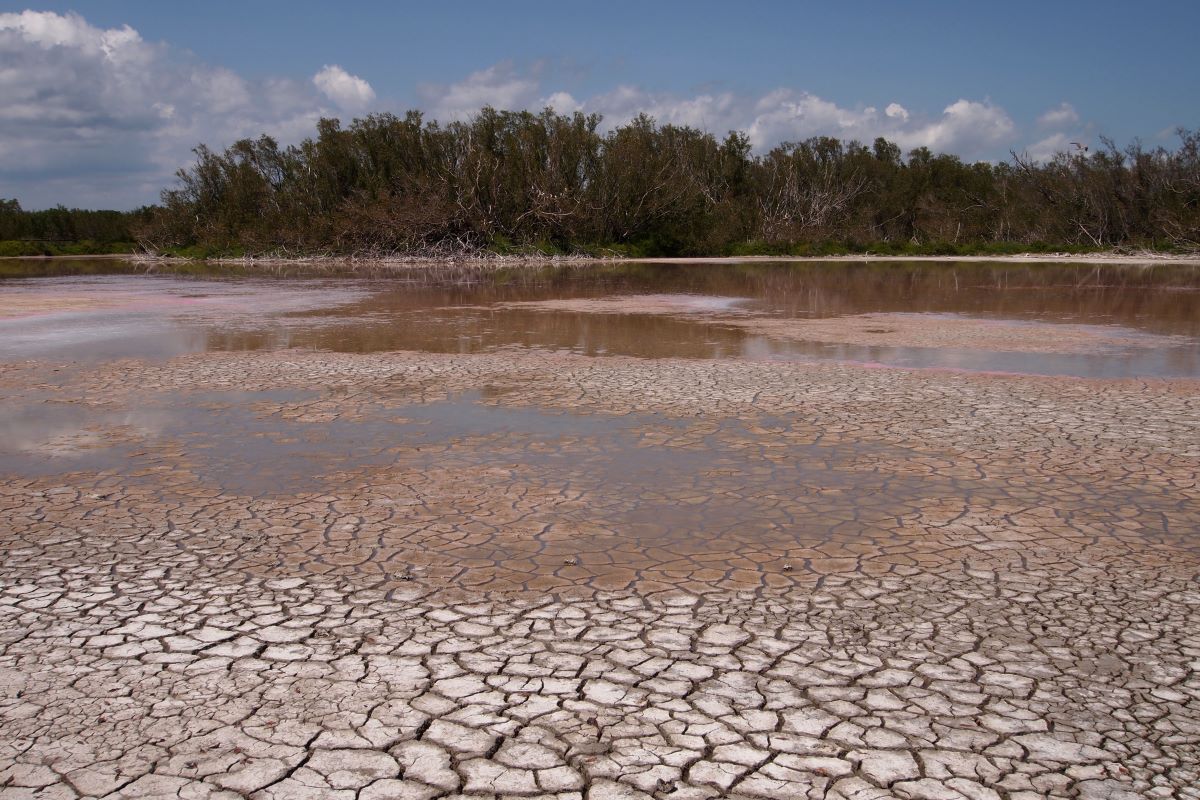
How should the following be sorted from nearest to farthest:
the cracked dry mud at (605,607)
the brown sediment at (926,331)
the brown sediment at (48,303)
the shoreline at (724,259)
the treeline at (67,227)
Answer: the cracked dry mud at (605,607)
the brown sediment at (926,331)
the brown sediment at (48,303)
the shoreline at (724,259)
the treeline at (67,227)

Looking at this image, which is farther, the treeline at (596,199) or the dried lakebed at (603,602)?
the treeline at (596,199)

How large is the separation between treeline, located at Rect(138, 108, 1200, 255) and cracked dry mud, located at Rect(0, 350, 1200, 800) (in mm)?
42053

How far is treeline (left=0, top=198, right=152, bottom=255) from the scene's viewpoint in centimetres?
7631

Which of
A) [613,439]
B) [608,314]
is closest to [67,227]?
[608,314]

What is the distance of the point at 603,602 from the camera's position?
457 cm

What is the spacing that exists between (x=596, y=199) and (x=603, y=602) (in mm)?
48032

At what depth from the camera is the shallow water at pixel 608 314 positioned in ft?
43.9

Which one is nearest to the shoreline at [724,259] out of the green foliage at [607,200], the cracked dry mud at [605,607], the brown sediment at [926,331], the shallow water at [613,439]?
the green foliage at [607,200]

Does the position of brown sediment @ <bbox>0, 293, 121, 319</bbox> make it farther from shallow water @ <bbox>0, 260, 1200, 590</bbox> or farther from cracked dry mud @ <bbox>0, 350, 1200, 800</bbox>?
cracked dry mud @ <bbox>0, 350, 1200, 800</bbox>

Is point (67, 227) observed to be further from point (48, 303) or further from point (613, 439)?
point (613, 439)

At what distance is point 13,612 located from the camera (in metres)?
4.41

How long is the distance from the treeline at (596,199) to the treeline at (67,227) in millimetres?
18162

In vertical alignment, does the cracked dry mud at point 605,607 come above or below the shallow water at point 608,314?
below

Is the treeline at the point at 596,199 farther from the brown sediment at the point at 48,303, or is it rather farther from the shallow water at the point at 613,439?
the shallow water at the point at 613,439
